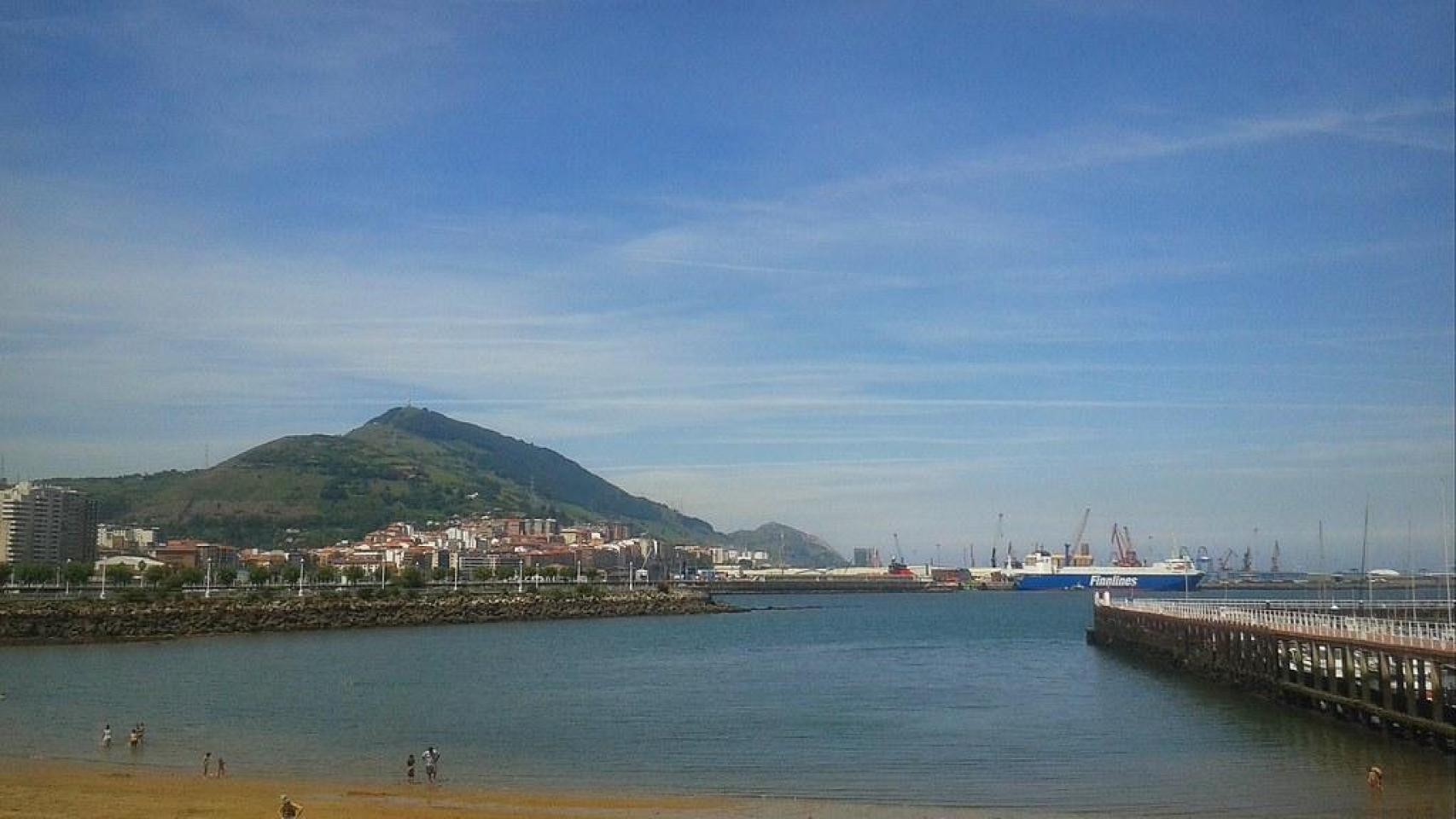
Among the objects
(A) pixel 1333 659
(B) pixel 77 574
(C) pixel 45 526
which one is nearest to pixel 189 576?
(B) pixel 77 574

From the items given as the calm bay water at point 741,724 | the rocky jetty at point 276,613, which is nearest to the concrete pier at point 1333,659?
the calm bay water at point 741,724

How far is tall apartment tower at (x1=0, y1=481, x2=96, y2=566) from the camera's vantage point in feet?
488

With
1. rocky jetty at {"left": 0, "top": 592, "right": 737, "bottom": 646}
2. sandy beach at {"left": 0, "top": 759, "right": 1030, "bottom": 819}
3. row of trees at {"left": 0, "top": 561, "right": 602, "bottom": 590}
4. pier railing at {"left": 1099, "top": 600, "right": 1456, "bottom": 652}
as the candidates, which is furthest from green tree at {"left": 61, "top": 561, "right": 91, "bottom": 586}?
sandy beach at {"left": 0, "top": 759, "right": 1030, "bottom": 819}

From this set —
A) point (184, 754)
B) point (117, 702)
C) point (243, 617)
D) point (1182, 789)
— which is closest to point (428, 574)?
point (243, 617)

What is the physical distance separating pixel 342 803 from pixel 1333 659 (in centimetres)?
2836

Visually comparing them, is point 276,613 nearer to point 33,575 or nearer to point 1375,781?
point 33,575

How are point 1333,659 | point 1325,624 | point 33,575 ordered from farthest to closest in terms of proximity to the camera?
1. point 33,575
2. point 1325,624
3. point 1333,659

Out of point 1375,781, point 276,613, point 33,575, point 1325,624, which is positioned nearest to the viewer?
point 1375,781

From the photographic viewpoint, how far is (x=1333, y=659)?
38.8 meters

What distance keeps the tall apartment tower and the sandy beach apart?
130 metres

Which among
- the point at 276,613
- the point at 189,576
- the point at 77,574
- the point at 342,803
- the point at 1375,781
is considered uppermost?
the point at 77,574

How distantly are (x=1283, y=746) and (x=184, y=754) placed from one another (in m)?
28.7

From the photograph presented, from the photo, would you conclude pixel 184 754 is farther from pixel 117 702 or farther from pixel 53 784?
pixel 117 702

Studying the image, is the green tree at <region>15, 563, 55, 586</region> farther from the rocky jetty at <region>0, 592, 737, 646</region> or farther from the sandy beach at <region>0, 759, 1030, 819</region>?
the sandy beach at <region>0, 759, 1030, 819</region>
